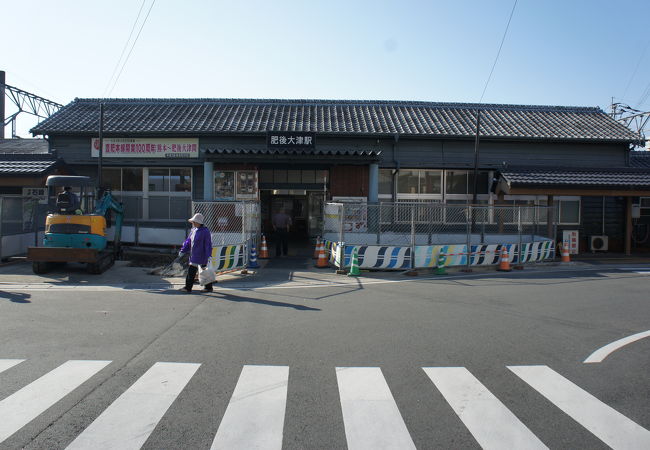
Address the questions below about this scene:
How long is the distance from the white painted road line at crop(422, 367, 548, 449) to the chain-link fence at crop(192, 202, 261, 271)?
8.07 meters

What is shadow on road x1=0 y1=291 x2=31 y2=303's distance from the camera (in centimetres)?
905

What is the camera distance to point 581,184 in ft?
58.3

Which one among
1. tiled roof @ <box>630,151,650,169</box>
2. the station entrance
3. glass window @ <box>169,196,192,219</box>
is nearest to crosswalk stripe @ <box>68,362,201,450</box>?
glass window @ <box>169,196,192,219</box>

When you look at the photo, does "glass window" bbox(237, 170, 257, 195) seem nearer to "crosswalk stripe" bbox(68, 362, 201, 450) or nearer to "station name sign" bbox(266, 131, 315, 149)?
"station name sign" bbox(266, 131, 315, 149)

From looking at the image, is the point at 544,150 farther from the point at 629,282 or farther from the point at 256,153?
the point at 256,153

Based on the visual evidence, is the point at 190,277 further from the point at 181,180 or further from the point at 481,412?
the point at 181,180

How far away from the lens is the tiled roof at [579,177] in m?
17.8

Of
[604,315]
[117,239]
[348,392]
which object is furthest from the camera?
[117,239]

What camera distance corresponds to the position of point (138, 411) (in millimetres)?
4133

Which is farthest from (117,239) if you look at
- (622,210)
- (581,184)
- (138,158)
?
(622,210)

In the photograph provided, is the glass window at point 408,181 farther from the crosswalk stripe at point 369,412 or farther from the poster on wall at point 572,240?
the crosswalk stripe at point 369,412

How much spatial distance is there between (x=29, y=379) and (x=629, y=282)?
517 inches

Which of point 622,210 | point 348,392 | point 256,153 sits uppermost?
point 256,153

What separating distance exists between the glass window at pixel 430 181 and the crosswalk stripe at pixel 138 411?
15770mm
